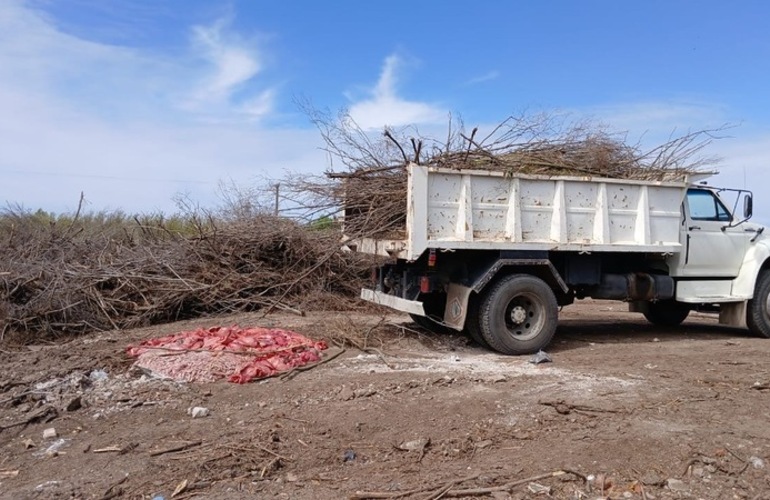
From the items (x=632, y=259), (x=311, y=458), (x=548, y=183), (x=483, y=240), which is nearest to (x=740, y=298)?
(x=632, y=259)

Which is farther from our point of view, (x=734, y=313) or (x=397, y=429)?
(x=734, y=313)

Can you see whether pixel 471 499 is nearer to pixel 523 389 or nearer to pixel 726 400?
pixel 523 389

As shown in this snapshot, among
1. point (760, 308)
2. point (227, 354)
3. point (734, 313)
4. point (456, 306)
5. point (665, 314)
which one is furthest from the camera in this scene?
point (665, 314)

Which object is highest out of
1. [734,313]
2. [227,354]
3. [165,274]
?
[165,274]

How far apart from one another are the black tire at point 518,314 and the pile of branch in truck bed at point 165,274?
3.01m

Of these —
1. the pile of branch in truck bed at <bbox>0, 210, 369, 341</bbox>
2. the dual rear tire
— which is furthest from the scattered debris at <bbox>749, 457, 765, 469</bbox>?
the pile of branch in truck bed at <bbox>0, 210, 369, 341</bbox>

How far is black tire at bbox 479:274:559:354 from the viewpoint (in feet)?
26.0

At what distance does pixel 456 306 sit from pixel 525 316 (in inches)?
36.0

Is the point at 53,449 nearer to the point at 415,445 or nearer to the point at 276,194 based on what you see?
the point at 415,445

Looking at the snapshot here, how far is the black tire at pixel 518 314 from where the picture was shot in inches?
311

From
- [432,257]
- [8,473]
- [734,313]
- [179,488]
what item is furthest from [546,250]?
[8,473]

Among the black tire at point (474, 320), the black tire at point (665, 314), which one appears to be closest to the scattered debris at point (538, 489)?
the black tire at point (474, 320)

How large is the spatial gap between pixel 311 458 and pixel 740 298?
7525mm

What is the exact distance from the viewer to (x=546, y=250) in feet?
26.6
